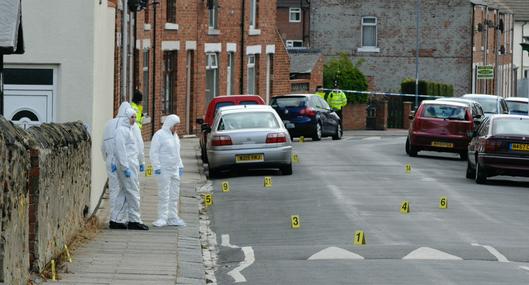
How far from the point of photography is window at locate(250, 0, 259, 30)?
185 ft

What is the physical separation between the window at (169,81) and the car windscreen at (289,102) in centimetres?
342

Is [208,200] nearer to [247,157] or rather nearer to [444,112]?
[247,157]

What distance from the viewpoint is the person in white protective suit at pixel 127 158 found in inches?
782

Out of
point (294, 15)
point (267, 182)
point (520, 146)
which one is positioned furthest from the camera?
point (294, 15)

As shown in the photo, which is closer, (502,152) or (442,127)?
(502,152)

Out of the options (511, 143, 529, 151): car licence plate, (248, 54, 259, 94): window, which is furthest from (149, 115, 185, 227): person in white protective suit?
(248, 54, 259, 94): window

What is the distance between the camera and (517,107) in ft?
164

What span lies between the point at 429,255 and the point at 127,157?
4.78 metres

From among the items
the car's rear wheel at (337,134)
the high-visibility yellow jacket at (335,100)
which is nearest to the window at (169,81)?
the car's rear wheel at (337,134)

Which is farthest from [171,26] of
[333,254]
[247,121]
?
[333,254]

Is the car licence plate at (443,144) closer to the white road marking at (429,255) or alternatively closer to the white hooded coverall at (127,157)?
the white hooded coverall at (127,157)

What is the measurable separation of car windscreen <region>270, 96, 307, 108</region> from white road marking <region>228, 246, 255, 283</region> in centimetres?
2837

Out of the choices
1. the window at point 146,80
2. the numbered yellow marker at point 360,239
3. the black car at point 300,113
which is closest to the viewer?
the numbered yellow marker at point 360,239

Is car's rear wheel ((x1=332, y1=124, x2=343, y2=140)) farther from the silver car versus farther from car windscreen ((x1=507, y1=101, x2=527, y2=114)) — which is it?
the silver car
